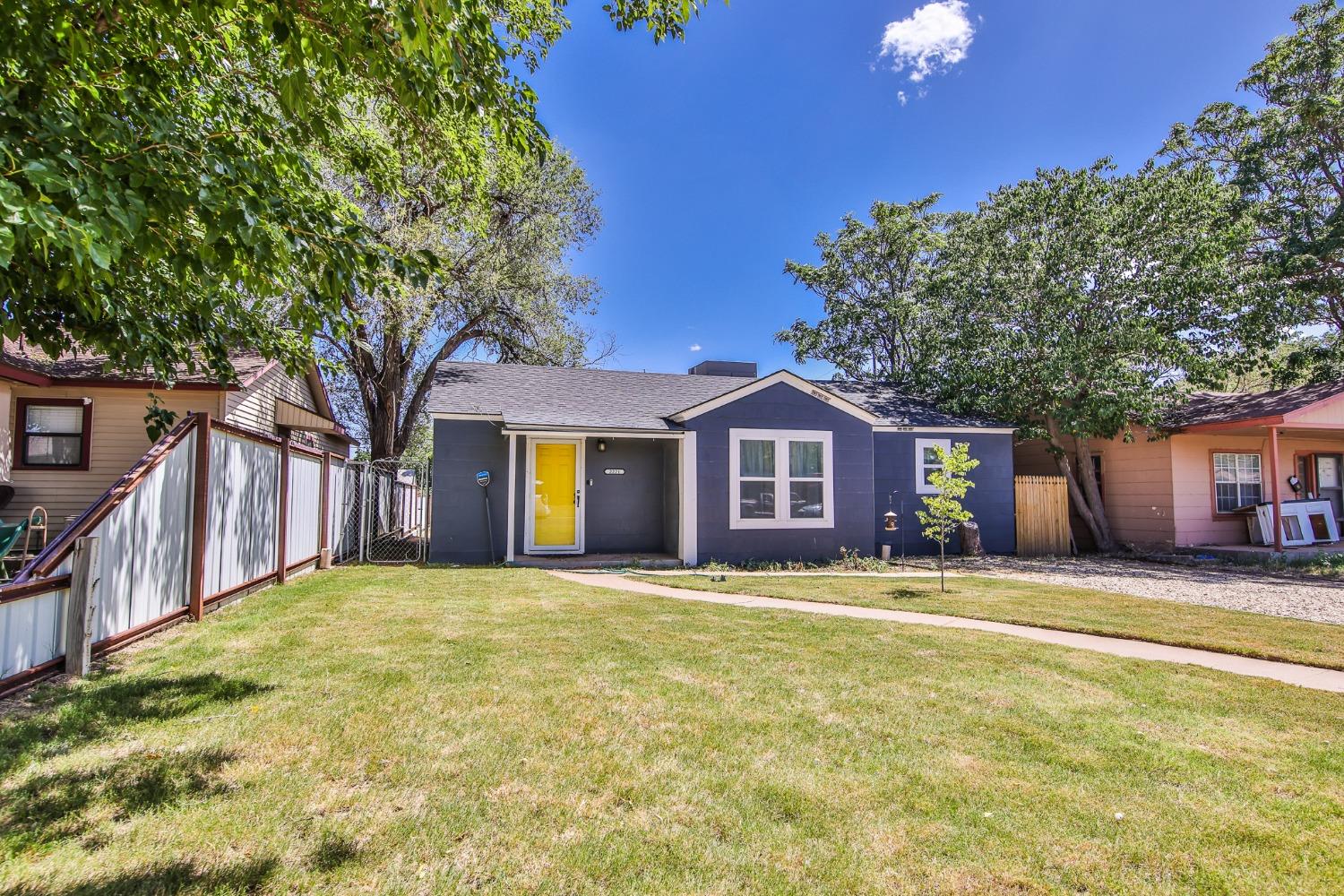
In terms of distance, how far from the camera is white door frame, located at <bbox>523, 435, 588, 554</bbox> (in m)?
12.4

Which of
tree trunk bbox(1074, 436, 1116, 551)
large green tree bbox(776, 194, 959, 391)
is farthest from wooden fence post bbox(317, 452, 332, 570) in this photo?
large green tree bbox(776, 194, 959, 391)

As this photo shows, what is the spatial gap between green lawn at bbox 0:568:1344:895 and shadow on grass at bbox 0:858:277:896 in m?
0.01

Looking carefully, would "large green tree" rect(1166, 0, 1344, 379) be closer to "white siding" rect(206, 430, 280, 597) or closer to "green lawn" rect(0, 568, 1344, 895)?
"green lawn" rect(0, 568, 1344, 895)

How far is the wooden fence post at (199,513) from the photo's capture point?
592 centimetres

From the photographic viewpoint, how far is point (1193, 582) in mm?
10961

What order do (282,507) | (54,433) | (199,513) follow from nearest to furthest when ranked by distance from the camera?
(199,513)
(282,507)
(54,433)

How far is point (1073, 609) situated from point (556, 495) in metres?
8.88

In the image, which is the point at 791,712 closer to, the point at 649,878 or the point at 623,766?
the point at 623,766

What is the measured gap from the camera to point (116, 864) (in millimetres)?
2336

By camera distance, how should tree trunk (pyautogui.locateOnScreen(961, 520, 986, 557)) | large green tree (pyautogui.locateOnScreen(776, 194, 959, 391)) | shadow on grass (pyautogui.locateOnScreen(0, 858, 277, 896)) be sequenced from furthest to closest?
large green tree (pyautogui.locateOnScreen(776, 194, 959, 391)), tree trunk (pyautogui.locateOnScreen(961, 520, 986, 557)), shadow on grass (pyautogui.locateOnScreen(0, 858, 277, 896))

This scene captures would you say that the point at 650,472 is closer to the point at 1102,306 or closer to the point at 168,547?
the point at 168,547

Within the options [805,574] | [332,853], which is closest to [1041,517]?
[805,574]

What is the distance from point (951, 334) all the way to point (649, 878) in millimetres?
17838

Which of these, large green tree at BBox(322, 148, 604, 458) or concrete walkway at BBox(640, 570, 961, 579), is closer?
concrete walkway at BBox(640, 570, 961, 579)
